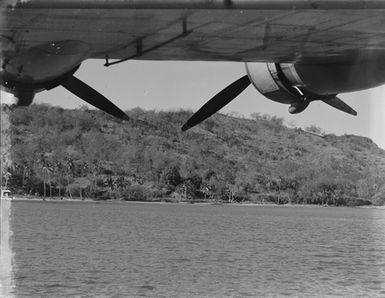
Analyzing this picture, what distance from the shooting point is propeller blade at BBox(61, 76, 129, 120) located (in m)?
10.0

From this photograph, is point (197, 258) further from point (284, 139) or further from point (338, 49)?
point (284, 139)

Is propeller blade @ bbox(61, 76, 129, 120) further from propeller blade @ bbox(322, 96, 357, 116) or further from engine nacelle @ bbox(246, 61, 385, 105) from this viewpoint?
propeller blade @ bbox(322, 96, 357, 116)

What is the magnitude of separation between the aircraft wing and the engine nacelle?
21cm

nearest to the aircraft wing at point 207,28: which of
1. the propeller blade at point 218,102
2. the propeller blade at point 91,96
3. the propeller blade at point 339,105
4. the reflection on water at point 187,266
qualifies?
the propeller blade at point 91,96

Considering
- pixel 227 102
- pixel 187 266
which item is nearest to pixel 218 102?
pixel 227 102

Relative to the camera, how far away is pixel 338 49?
32.9ft

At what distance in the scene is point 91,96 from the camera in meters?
10.2

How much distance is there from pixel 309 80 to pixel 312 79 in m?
0.05

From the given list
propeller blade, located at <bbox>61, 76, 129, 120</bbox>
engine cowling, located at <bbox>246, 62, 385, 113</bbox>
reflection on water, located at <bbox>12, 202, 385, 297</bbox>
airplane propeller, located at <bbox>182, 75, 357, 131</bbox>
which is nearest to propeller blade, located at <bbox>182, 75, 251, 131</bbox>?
airplane propeller, located at <bbox>182, 75, 357, 131</bbox>

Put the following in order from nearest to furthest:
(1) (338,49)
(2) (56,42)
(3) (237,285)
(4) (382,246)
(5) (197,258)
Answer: (2) (56,42) → (1) (338,49) → (3) (237,285) → (5) (197,258) → (4) (382,246)

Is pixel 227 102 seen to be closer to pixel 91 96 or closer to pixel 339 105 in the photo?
pixel 339 105

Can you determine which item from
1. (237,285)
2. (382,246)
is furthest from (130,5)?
(382,246)

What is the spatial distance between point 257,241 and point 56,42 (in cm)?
6798

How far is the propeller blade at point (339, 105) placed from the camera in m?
11.4
